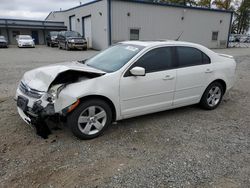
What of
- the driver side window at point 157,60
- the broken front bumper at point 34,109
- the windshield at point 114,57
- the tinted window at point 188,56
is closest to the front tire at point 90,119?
the broken front bumper at point 34,109

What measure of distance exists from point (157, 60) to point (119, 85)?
3.16 feet

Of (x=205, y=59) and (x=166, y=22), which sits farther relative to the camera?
(x=166, y=22)

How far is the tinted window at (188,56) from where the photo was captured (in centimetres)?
424

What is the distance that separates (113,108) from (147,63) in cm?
102

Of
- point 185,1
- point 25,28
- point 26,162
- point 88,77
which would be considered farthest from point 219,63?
point 185,1

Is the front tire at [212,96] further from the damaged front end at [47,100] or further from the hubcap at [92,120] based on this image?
the damaged front end at [47,100]

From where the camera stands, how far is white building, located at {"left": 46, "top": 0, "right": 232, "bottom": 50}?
20.0 m

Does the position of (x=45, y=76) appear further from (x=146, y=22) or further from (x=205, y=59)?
(x=146, y=22)

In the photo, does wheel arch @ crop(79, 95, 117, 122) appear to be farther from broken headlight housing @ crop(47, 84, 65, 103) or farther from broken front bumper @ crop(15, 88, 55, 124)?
broken front bumper @ crop(15, 88, 55, 124)

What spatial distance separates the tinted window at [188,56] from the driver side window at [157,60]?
8.9 inches

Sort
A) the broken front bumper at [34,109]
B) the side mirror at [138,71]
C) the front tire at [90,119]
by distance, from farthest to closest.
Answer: the side mirror at [138,71], the front tire at [90,119], the broken front bumper at [34,109]

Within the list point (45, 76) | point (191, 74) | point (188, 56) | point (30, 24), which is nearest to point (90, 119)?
point (45, 76)

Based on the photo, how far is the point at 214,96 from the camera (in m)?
4.91

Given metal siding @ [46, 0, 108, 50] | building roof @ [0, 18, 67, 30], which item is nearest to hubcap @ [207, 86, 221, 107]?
metal siding @ [46, 0, 108, 50]
